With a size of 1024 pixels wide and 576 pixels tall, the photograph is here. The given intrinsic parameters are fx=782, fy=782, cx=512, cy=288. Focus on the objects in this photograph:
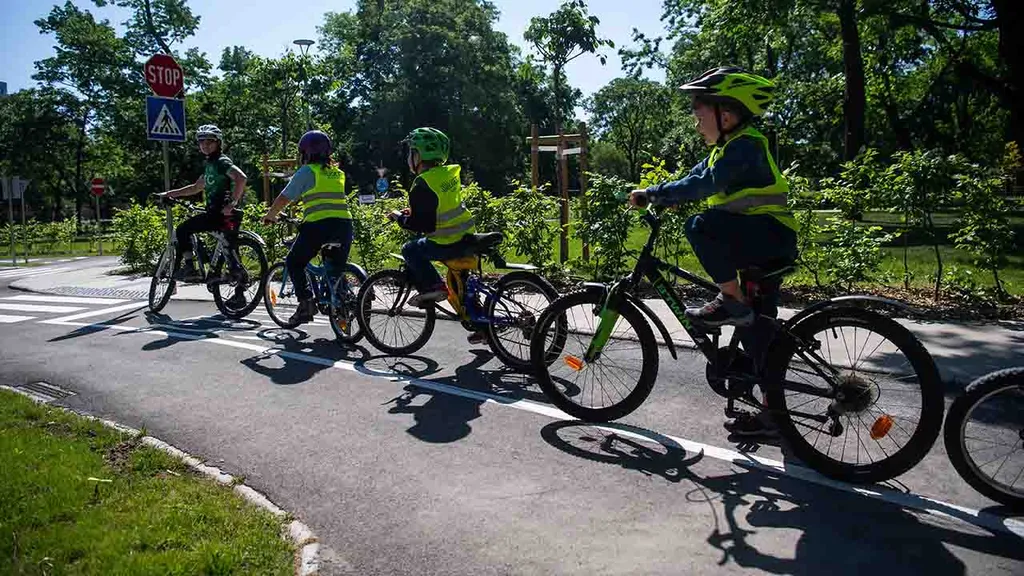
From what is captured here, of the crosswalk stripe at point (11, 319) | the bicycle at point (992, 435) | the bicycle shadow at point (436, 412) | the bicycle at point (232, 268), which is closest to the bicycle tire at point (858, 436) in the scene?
the bicycle at point (992, 435)

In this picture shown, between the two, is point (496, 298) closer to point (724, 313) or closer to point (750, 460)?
point (724, 313)

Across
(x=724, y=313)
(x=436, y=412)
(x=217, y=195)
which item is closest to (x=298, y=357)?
(x=436, y=412)

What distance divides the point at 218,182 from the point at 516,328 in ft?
16.1

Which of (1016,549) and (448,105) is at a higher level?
(448,105)

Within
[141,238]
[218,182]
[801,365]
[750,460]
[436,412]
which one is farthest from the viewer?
[141,238]

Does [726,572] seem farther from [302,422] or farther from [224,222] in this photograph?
[224,222]

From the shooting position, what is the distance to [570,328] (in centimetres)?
519

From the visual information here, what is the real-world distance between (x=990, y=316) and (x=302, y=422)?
687 centimetres

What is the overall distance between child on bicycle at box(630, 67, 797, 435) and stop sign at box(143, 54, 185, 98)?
10.3 metres

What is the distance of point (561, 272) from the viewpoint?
1138cm

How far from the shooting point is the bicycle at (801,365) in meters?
3.91

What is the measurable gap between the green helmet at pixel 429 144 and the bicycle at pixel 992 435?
4.24 m

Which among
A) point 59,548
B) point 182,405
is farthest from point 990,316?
point 59,548

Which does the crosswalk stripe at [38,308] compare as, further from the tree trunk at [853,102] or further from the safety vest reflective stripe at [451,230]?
the tree trunk at [853,102]
